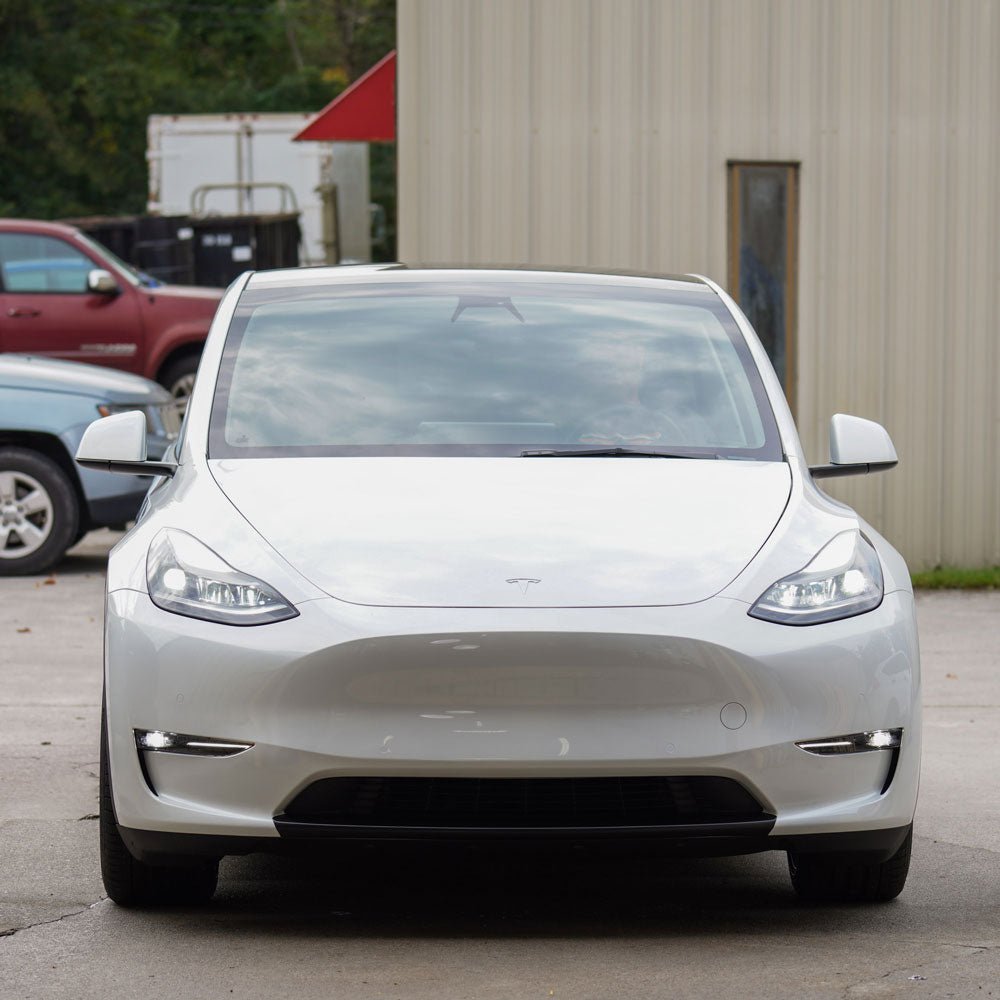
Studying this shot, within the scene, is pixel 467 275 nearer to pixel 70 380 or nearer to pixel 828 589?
pixel 828 589

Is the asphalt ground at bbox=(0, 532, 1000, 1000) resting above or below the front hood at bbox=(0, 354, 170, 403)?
below

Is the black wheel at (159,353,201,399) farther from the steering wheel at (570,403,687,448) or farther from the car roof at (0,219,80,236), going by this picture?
the steering wheel at (570,403,687,448)

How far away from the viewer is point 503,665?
4160 mm

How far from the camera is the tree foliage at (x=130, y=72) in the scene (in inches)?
1725

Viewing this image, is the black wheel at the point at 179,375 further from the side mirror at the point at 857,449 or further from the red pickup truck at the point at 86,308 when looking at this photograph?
the side mirror at the point at 857,449

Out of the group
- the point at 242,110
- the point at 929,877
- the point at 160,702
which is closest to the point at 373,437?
the point at 160,702

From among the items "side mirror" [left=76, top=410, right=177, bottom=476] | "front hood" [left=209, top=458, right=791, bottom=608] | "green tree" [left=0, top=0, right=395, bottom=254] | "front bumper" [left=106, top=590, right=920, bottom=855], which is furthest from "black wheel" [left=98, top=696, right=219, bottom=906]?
"green tree" [left=0, top=0, right=395, bottom=254]

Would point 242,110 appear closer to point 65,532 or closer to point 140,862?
point 65,532

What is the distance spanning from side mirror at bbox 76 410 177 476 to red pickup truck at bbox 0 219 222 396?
1162cm

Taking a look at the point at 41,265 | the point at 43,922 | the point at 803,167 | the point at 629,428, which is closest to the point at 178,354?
the point at 41,265

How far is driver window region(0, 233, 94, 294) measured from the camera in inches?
658

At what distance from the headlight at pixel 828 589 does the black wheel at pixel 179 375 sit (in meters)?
13.1

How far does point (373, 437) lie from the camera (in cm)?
511

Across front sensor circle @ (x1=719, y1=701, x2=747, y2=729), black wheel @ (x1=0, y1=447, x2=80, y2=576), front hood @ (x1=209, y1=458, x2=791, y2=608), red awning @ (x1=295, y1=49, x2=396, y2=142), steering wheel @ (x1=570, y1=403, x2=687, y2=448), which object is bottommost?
black wheel @ (x1=0, y1=447, x2=80, y2=576)
